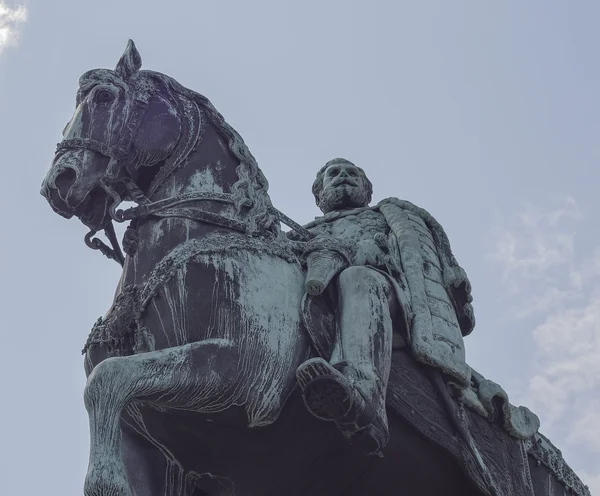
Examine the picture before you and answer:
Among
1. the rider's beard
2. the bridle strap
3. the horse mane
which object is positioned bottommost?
the bridle strap

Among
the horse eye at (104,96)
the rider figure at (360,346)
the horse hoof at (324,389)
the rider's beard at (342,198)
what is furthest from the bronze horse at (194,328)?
the rider's beard at (342,198)

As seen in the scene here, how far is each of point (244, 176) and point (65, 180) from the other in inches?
49.4

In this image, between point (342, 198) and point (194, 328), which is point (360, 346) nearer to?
point (194, 328)

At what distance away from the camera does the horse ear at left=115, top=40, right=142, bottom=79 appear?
31.5 feet

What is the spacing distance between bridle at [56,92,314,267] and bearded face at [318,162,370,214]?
1.95 metres

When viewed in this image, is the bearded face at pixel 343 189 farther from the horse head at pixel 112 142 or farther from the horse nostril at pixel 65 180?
the horse nostril at pixel 65 180

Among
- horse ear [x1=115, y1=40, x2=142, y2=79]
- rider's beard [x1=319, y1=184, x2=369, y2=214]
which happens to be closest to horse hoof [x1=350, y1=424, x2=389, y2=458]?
horse ear [x1=115, y1=40, x2=142, y2=79]

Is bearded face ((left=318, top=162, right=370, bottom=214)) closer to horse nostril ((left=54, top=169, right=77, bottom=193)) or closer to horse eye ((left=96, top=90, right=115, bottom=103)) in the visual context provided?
horse eye ((left=96, top=90, right=115, bottom=103))

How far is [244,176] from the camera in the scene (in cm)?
918

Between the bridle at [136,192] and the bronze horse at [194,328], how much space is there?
1 cm

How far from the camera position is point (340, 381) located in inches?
305

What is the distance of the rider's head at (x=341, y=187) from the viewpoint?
448 inches

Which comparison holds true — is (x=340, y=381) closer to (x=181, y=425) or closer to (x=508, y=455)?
(x=181, y=425)

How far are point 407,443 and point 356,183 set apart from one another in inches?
130
